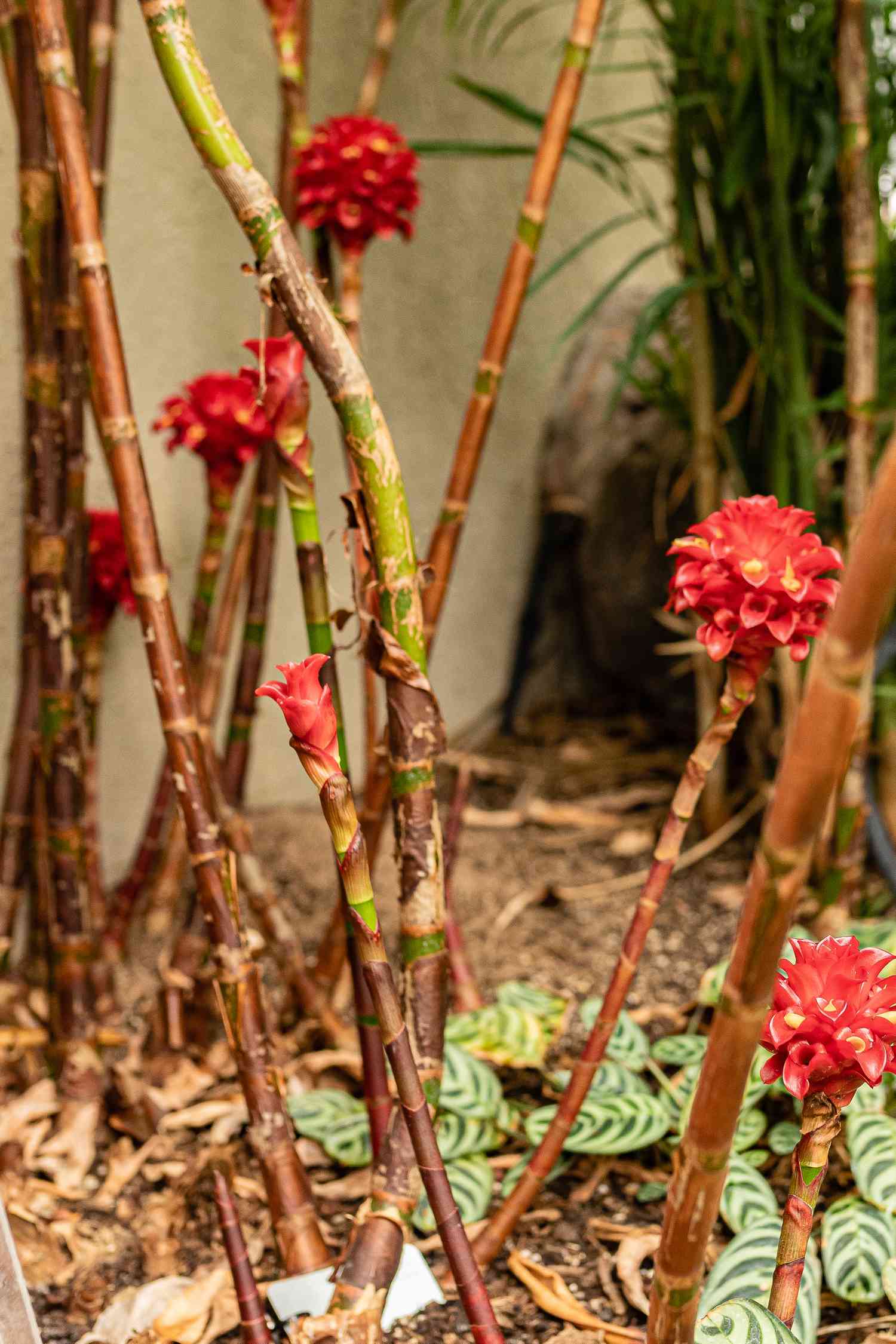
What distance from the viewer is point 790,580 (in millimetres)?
634

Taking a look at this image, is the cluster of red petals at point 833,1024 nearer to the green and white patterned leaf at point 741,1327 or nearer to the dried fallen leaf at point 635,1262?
the green and white patterned leaf at point 741,1327

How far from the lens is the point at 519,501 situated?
234 centimetres

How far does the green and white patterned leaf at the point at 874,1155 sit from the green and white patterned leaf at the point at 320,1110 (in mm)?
415

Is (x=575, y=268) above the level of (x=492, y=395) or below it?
above

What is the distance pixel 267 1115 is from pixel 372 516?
17.3 inches

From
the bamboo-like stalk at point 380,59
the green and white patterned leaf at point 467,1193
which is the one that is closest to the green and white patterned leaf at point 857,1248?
the green and white patterned leaf at point 467,1193

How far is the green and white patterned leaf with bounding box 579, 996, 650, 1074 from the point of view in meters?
0.98

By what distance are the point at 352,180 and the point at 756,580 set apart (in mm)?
616

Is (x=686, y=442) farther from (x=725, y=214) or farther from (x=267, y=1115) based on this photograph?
(x=267, y=1115)

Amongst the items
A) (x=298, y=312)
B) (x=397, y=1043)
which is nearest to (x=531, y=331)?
(x=298, y=312)

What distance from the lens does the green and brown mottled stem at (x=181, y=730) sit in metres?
0.78

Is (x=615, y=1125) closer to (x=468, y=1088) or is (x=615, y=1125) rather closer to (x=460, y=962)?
(x=468, y=1088)

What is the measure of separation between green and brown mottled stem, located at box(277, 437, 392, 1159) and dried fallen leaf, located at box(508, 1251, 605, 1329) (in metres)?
0.14

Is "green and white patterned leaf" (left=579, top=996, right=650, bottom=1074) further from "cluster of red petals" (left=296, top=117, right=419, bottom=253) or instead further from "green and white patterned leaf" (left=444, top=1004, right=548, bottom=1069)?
"cluster of red petals" (left=296, top=117, right=419, bottom=253)
